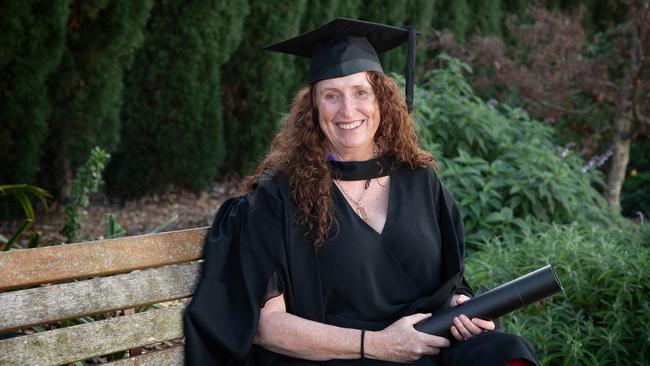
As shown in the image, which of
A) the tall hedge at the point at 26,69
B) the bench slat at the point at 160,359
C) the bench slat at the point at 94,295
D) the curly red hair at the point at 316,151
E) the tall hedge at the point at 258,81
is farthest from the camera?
the tall hedge at the point at 258,81

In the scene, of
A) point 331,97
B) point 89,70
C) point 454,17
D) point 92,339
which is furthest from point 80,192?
point 454,17

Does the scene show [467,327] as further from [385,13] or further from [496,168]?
[385,13]

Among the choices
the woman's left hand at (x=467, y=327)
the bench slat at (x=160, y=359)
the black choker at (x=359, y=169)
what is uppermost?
the black choker at (x=359, y=169)

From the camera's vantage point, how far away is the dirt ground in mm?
5926

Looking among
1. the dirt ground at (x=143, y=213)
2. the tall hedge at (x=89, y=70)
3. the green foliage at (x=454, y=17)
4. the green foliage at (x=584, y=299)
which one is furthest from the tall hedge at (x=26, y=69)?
the green foliage at (x=454, y=17)

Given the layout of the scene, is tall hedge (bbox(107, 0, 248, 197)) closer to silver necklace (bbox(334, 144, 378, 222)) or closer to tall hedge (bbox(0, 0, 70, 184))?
tall hedge (bbox(0, 0, 70, 184))

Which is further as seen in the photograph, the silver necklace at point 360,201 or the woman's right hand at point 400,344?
the silver necklace at point 360,201

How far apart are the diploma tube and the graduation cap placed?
81 cm

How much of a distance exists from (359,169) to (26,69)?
124 inches

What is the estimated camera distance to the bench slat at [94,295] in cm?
216

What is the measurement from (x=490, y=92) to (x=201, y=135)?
9.36 feet

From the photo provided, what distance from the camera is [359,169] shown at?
2.76 m

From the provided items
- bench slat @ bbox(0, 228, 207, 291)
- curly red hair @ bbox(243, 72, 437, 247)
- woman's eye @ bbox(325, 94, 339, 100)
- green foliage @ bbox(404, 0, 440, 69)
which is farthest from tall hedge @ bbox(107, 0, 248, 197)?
bench slat @ bbox(0, 228, 207, 291)

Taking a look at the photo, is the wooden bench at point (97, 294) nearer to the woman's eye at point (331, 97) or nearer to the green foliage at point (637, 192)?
the woman's eye at point (331, 97)
